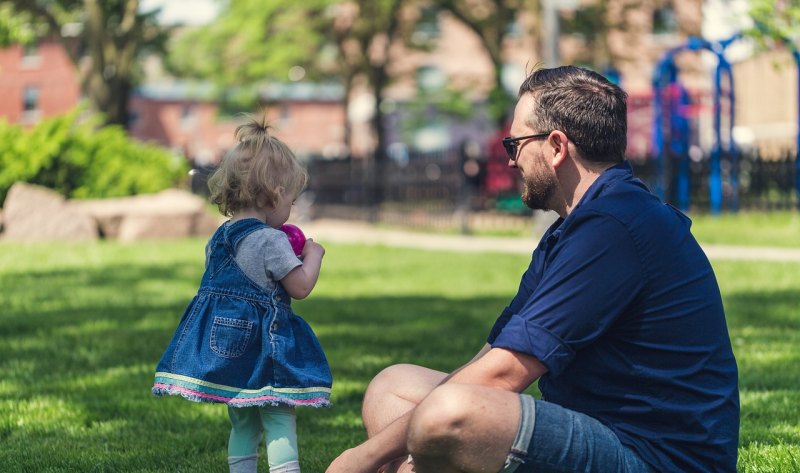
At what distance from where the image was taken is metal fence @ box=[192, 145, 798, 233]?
60.0 feet

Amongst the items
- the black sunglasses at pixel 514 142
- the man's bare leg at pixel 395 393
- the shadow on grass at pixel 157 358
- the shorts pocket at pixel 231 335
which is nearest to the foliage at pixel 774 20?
the shadow on grass at pixel 157 358

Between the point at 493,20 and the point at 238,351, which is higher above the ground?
the point at 493,20

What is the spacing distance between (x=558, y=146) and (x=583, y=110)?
0.43 feet

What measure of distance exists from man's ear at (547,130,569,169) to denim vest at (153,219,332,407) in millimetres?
1114

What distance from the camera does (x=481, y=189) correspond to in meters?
19.0

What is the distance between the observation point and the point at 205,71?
115 ft

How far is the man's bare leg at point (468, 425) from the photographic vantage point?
2.74 meters

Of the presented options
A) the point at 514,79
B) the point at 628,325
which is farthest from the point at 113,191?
the point at 514,79

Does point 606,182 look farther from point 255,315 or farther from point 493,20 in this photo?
point 493,20

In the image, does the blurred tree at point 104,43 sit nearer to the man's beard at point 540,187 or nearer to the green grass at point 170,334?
the green grass at point 170,334

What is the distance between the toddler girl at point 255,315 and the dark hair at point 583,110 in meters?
1.02

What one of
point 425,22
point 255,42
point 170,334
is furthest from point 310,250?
point 425,22

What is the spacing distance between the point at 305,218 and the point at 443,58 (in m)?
36.1

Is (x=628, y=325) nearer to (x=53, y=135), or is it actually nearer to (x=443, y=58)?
(x=53, y=135)
